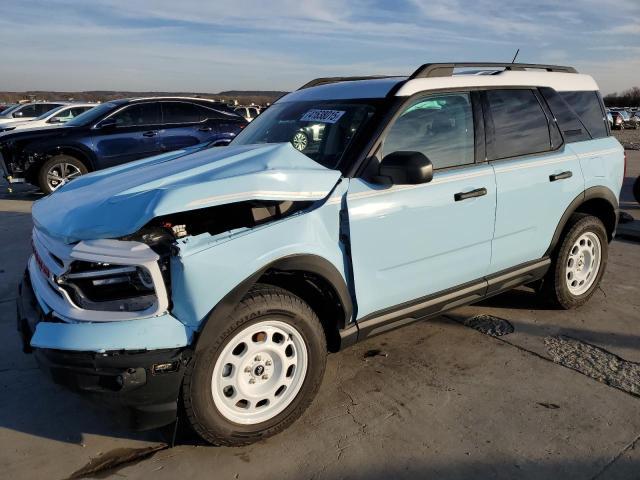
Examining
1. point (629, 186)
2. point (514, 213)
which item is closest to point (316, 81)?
point (514, 213)

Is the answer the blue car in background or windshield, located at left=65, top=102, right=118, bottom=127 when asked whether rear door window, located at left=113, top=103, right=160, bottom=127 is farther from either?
windshield, located at left=65, top=102, right=118, bottom=127

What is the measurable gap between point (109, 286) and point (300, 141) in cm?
160

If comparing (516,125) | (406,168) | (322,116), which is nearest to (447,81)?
(516,125)

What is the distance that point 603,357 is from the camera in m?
3.65

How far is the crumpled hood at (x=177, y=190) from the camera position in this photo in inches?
95.0

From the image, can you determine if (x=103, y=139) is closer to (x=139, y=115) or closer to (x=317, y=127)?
(x=139, y=115)

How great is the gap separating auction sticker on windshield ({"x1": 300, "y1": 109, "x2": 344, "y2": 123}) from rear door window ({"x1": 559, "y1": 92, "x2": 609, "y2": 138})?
203 centimetres

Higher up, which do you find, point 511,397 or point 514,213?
point 514,213

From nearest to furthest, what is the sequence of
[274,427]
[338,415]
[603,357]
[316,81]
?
[274,427]
[338,415]
[603,357]
[316,81]

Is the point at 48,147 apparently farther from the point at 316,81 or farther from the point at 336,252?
the point at 336,252

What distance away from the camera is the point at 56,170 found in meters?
9.64

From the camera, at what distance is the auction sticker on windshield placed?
134 inches

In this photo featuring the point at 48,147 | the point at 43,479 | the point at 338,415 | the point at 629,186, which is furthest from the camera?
the point at 629,186

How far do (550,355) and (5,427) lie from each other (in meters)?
3.41
